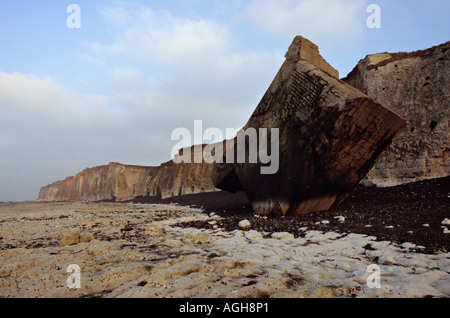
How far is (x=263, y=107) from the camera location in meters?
7.68

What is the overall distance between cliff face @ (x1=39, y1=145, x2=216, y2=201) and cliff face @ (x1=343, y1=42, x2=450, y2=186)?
19.2 m

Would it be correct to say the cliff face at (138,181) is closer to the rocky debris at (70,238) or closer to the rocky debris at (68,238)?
the rocky debris at (70,238)

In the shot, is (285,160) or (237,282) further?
(285,160)

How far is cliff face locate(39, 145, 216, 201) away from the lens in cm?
3094

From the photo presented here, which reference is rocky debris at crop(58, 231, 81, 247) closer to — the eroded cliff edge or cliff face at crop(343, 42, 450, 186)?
the eroded cliff edge

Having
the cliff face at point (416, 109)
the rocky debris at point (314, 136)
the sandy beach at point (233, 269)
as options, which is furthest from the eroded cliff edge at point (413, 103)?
the sandy beach at point (233, 269)

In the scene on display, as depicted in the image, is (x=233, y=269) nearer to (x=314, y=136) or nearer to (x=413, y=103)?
(x=314, y=136)

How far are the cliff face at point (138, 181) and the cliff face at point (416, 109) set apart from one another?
19.2 m

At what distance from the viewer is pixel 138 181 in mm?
47062

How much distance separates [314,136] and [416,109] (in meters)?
8.02
